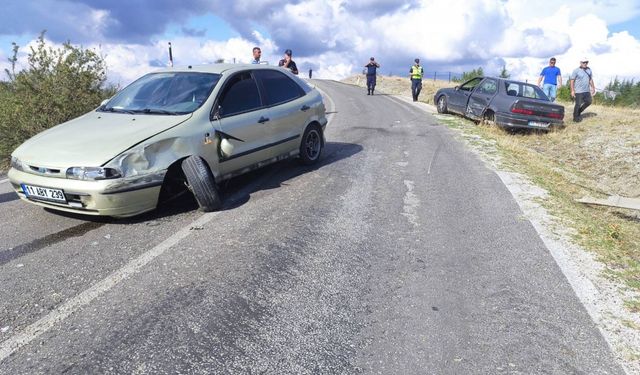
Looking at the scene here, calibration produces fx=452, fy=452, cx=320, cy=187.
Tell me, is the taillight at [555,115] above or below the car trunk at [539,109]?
below

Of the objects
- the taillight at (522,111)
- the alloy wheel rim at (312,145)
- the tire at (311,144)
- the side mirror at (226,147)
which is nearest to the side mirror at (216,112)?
the side mirror at (226,147)

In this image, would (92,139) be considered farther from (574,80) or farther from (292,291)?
(574,80)

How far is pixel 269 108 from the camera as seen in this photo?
6.09 m

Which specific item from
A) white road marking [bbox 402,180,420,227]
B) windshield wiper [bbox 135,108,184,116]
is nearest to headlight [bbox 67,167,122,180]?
windshield wiper [bbox 135,108,184,116]

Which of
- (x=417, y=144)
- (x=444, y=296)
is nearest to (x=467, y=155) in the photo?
(x=417, y=144)

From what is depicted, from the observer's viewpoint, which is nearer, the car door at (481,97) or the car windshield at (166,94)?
the car windshield at (166,94)

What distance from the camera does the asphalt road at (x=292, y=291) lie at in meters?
2.61

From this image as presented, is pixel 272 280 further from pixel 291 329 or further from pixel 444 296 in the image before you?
pixel 444 296

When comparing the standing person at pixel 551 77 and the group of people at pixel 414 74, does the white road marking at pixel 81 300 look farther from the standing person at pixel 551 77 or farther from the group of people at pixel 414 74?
the group of people at pixel 414 74

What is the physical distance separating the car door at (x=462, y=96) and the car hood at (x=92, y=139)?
10.9 meters

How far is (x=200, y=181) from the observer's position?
4680 millimetres

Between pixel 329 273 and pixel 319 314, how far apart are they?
61 cm

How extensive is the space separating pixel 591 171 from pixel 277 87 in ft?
23.0

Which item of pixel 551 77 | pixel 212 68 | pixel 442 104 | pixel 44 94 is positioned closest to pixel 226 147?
pixel 212 68
